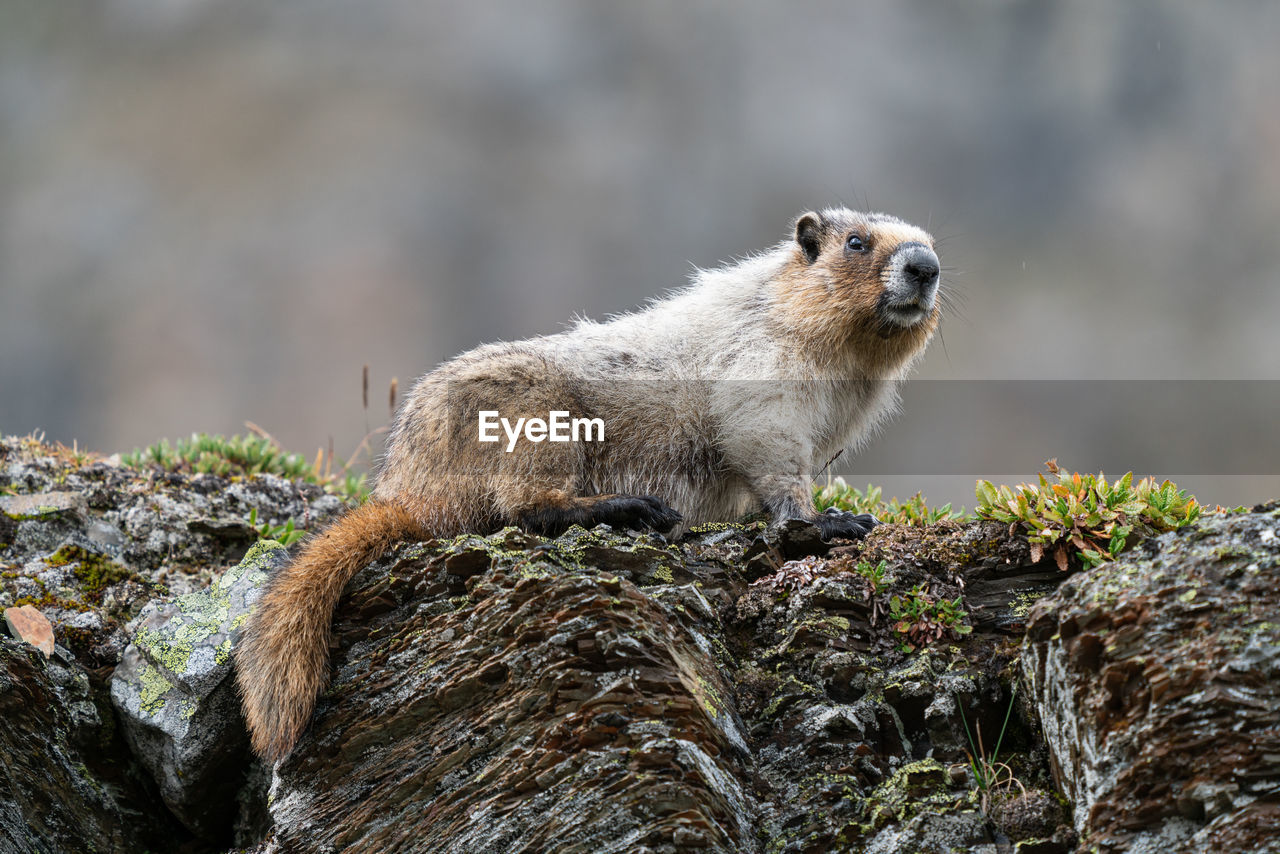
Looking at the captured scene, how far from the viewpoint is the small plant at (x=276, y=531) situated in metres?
8.87

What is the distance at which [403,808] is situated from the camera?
18.0ft

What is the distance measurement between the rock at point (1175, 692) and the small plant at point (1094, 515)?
132cm

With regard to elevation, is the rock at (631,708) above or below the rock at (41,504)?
below

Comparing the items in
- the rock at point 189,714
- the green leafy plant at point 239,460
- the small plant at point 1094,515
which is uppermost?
the green leafy plant at point 239,460

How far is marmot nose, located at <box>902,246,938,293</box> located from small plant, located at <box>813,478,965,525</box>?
179 centimetres

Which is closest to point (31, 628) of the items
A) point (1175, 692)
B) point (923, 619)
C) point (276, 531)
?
point (276, 531)

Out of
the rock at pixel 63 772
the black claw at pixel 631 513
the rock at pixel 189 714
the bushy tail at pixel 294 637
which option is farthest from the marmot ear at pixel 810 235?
the rock at pixel 63 772

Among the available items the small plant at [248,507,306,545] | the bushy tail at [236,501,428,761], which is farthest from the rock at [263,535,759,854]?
the small plant at [248,507,306,545]

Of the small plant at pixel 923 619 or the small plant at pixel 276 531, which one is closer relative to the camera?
the small plant at pixel 923 619

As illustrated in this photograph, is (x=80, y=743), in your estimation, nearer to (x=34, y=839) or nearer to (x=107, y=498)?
(x=34, y=839)

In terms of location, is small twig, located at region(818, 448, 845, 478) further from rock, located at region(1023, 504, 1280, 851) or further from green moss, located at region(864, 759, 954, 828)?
rock, located at region(1023, 504, 1280, 851)

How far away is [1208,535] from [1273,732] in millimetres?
954

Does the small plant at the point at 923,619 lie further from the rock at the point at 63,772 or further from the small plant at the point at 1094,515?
the rock at the point at 63,772

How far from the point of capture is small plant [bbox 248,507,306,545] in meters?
8.87
